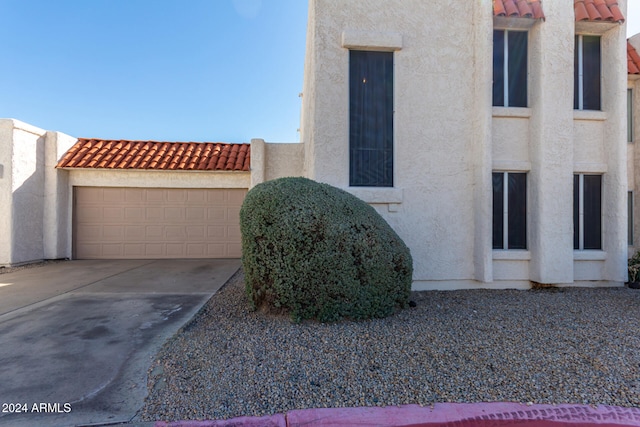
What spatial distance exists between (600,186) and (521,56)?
3.17 metres

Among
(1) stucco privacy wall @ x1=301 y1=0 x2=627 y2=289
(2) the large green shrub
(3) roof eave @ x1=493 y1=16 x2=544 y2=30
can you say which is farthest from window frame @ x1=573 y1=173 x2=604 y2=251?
(2) the large green shrub

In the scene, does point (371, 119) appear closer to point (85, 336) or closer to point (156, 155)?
point (85, 336)

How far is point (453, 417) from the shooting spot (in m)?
2.38

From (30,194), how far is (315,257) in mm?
9569

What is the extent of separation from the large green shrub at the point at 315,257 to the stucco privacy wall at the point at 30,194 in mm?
8188

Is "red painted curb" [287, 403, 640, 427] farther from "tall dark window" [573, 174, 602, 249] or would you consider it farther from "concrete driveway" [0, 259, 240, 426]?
"tall dark window" [573, 174, 602, 249]

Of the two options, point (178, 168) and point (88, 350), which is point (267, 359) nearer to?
point (88, 350)

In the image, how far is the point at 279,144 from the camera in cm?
852

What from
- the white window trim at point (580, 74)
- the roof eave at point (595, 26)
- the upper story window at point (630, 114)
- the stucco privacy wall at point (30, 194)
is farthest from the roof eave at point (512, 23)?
the stucco privacy wall at point (30, 194)

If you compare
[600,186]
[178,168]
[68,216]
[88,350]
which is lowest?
[88,350]

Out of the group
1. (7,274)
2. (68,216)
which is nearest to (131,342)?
(7,274)

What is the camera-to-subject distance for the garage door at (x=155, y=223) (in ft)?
31.8

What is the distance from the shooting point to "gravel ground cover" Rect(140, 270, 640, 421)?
2.57 meters

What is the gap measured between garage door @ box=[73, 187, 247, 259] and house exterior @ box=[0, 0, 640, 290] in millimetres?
5335
